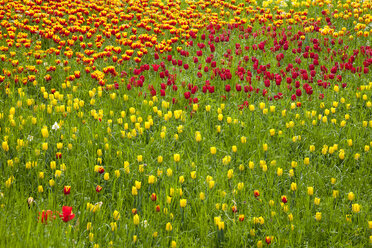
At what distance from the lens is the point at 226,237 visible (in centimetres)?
292

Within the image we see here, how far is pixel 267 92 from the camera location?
4.92 metres

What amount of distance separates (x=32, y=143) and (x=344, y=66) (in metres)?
3.71

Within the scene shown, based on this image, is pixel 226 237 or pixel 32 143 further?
pixel 32 143

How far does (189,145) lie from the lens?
4012 millimetres

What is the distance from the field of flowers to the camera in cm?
292

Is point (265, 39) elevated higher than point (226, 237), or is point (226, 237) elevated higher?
point (265, 39)

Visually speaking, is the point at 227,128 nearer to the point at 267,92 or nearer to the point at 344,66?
the point at 267,92

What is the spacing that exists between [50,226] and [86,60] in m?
3.12

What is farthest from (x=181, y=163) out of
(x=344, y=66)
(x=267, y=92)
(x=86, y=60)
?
(x=344, y=66)

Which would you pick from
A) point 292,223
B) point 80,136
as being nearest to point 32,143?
point 80,136

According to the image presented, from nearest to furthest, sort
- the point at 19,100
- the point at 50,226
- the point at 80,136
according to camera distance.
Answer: the point at 50,226 → the point at 80,136 → the point at 19,100

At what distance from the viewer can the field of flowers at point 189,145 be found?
292cm

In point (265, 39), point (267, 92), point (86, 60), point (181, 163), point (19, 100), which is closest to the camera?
point (181, 163)

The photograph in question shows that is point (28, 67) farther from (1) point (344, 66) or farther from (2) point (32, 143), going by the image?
(1) point (344, 66)
